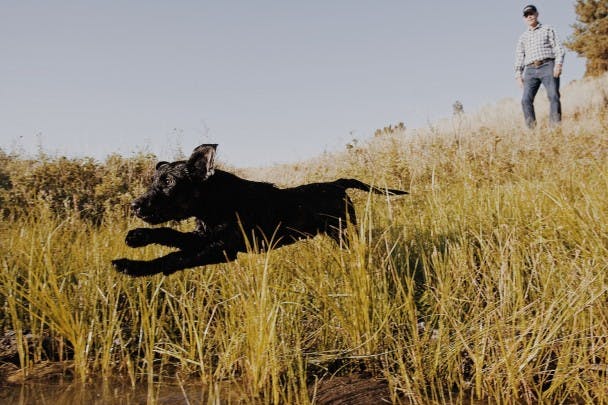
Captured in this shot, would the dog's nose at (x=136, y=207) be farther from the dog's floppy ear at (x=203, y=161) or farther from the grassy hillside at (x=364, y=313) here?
the grassy hillside at (x=364, y=313)

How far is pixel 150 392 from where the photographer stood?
7.63ft

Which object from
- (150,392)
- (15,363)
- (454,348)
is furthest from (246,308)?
(15,363)

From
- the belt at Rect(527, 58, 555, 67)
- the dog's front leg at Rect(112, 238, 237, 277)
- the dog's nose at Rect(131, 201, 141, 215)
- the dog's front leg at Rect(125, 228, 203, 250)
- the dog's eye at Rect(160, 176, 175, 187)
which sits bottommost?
the dog's front leg at Rect(112, 238, 237, 277)

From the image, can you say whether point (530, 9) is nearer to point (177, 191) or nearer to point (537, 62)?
point (537, 62)

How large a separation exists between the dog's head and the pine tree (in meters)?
34.2

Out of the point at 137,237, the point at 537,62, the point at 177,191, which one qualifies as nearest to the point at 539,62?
the point at 537,62

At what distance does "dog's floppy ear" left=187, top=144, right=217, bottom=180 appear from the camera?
2.67 metres

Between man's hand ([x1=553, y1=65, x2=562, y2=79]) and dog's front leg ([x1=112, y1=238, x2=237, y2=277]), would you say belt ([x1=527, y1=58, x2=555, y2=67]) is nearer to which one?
man's hand ([x1=553, y1=65, x2=562, y2=79])

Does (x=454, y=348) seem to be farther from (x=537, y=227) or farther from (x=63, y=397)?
(x=63, y=397)

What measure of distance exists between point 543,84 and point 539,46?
0.82 m

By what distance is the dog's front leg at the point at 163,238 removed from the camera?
2.42 metres

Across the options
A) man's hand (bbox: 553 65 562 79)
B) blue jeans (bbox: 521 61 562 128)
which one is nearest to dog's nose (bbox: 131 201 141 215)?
blue jeans (bbox: 521 61 562 128)

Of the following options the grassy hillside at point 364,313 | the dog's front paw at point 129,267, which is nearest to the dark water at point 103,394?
the grassy hillside at point 364,313

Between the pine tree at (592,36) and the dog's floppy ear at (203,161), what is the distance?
34.1 meters
